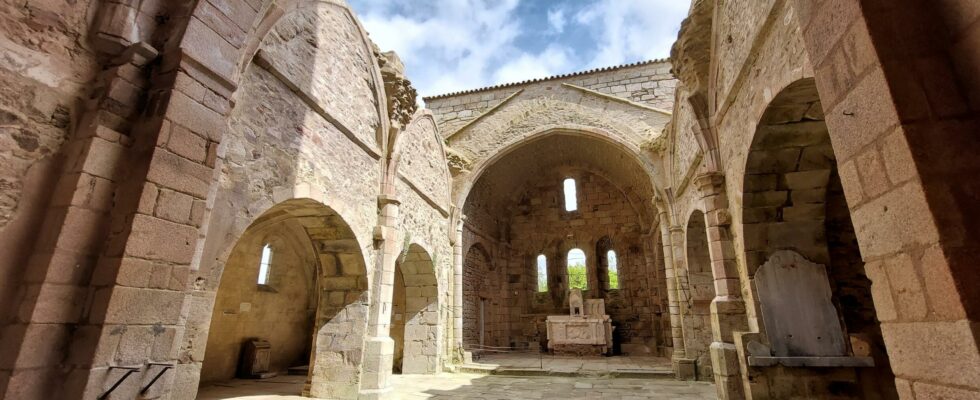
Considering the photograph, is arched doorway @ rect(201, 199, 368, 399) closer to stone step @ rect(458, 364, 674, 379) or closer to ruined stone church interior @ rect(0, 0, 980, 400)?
ruined stone church interior @ rect(0, 0, 980, 400)

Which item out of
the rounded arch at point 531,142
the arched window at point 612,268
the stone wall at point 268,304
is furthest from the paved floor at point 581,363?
the stone wall at point 268,304

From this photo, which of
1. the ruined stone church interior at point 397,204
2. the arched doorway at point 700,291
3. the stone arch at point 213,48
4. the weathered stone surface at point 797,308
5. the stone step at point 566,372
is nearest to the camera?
the ruined stone church interior at point 397,204

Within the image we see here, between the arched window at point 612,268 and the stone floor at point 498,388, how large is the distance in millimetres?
6339

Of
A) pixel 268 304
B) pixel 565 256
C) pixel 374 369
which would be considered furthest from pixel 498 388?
pixel 565 256

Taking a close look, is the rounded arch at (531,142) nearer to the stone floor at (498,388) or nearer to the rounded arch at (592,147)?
the rounded arch at (592,147)

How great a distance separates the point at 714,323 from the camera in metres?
5.50

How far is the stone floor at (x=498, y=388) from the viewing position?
6.69 metres

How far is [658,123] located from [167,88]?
10.1 meters

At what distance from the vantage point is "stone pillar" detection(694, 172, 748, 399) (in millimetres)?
5211

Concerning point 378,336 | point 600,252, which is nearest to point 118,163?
point 378,336

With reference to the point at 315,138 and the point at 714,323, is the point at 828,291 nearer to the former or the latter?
the point at 714,323

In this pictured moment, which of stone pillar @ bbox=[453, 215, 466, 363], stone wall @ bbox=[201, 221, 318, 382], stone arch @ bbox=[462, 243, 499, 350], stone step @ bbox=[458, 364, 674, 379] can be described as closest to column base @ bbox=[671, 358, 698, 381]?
stone step @ bbox=[458, 364, 674, 379]

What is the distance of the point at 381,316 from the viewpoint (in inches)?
250

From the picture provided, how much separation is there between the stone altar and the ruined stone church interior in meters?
0.95
